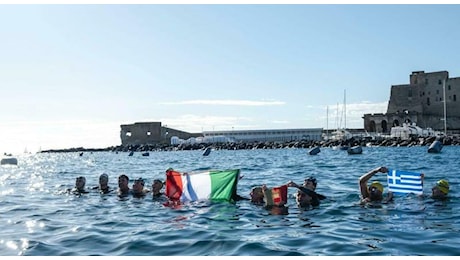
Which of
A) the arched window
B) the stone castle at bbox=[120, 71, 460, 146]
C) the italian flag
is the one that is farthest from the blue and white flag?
the arched window

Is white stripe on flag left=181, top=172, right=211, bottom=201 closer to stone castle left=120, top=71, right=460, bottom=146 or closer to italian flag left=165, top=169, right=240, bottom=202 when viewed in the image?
italian flag left=165, top=169, right=240, bottom=202

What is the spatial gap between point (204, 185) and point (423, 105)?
332 feet

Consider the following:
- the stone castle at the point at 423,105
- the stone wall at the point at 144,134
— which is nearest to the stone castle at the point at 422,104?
the stone castle at the point at 423,105

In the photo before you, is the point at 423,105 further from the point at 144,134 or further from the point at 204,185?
the point at 204,185

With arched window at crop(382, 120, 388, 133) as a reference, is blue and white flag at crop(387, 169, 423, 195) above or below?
below

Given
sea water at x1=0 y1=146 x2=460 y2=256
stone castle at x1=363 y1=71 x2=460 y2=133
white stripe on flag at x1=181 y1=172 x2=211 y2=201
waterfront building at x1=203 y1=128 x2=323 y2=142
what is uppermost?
stone castle at x1=363 y1=71 x2=460 y2=133

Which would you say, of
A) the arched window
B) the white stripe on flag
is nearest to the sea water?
the white stripe on flag

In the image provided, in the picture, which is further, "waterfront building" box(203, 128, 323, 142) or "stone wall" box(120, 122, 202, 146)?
"stone wall" box(120, 122, 202, 146)

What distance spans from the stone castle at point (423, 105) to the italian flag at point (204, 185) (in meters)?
94.3

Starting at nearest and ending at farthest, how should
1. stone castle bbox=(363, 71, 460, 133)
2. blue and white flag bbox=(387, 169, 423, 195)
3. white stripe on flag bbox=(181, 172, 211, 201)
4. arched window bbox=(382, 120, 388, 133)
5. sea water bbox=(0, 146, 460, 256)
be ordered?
sea water bbox=(0, 146, 460, 256) < blue and white flag bbox=(387, 169, 423, 195) < white stripe on flag bbox=(181, 172, 211, 201) < stone castle bbox=(363, 71, 460, 133) < arched window bbox=(382, 120, 388, 133)

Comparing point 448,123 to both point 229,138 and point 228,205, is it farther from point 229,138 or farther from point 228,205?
point 228,205

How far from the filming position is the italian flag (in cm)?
1444

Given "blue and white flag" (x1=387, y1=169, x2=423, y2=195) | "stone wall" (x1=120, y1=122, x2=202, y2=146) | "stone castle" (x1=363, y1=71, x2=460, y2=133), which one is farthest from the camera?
"stone wall" (x1=120, y1=122, x2=202, y2=146)

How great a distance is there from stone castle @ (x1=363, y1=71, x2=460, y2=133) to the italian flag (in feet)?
310
